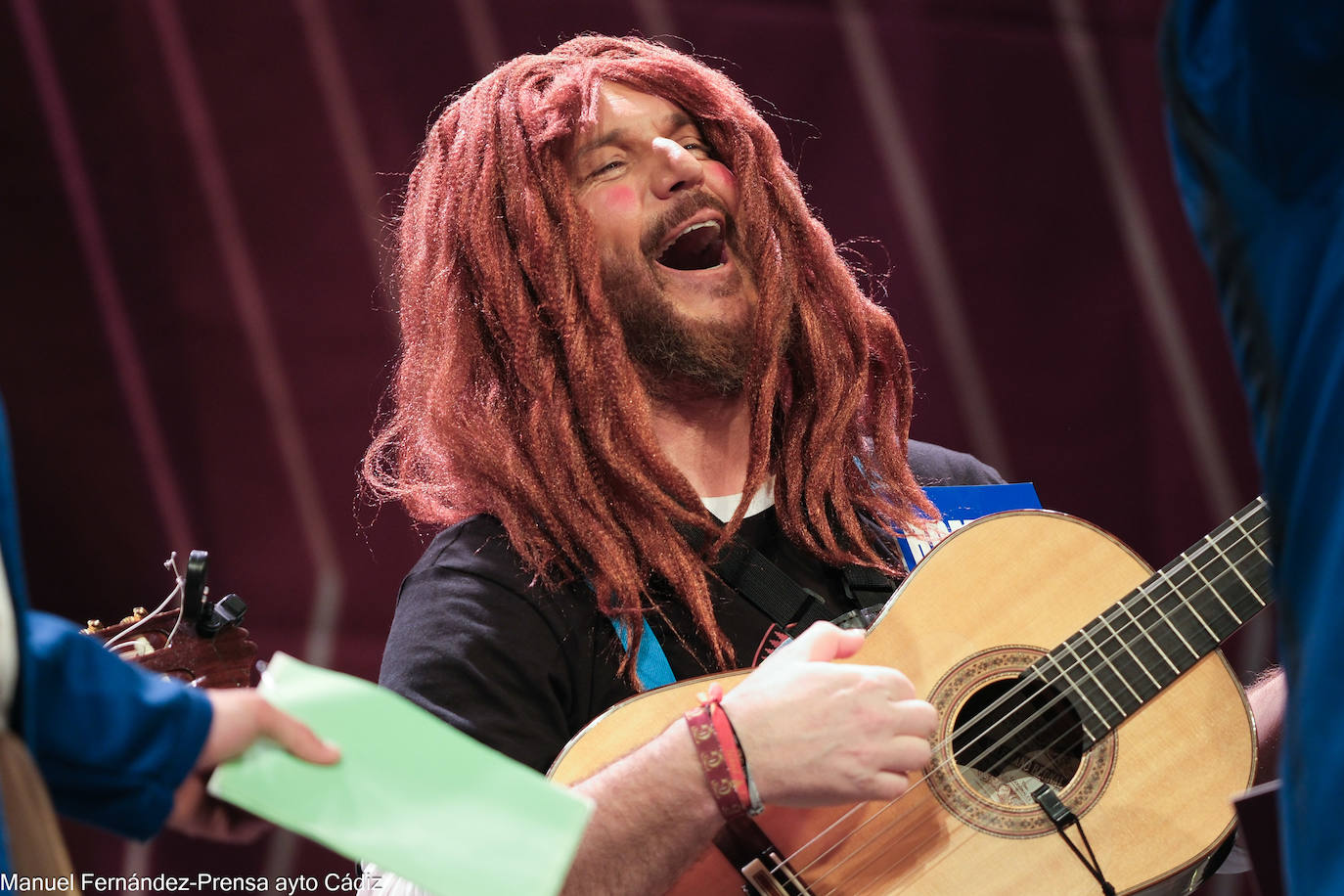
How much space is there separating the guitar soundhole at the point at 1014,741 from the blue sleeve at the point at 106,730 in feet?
3.41

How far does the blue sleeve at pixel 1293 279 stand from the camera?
28.0 inches

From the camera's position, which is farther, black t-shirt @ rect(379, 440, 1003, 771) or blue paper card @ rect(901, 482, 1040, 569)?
blue paper card @ rect(901, 482, 1040, 569)

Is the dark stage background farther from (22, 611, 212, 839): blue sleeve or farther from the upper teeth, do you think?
(22, 611, 212, 839): blue sleeve

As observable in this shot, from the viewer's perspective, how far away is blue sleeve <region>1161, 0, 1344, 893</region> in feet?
2.33

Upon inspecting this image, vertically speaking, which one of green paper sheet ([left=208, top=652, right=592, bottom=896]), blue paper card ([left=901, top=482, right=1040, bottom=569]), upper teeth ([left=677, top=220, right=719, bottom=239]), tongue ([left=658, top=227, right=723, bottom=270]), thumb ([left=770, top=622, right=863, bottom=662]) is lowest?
blue paper card ([left=901, top=482, right=1040, bottom=569])

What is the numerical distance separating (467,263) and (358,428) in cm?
100

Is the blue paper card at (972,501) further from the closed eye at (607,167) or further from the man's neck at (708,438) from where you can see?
the closed eye at (607,167)

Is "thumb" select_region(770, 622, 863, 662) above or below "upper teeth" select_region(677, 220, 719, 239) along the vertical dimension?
below

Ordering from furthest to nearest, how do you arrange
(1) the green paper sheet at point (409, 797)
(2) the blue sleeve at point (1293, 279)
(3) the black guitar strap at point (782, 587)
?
(3) the black guitar strap at point (782, 587), (1) the green paper sheet at point (409, 797), (2) the blue sleeve at point (1293, 279)

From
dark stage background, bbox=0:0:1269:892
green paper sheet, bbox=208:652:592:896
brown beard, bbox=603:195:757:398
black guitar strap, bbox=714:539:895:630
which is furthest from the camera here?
dark stage background, bbox=0:0:1269:892

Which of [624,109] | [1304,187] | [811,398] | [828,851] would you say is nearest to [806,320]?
[811,398]

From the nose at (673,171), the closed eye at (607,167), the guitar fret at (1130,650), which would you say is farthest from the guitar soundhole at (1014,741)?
the closed eye at (607,167)

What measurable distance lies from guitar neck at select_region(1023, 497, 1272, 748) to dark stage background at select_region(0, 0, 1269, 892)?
71.9 inches

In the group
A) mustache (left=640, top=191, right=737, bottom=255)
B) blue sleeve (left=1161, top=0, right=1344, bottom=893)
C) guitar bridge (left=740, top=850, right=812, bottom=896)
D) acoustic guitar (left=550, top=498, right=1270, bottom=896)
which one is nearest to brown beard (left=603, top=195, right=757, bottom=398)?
mustache (left=640, top=191, right=737, bottom=255)
